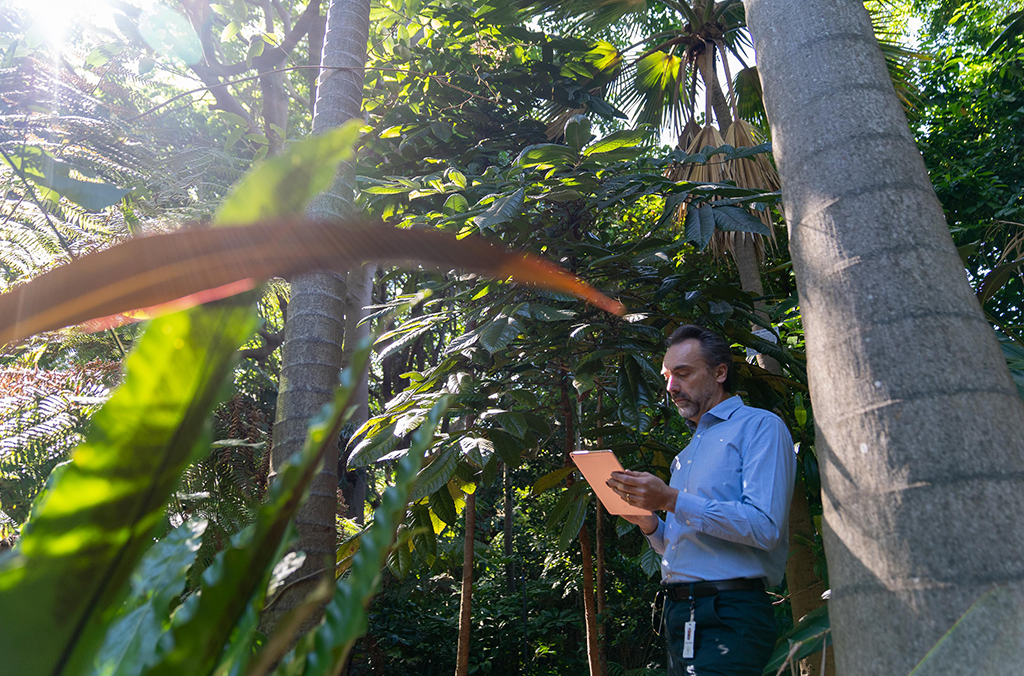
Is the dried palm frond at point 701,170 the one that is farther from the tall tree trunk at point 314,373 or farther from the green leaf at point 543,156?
the tall tree trunk at point 314,373

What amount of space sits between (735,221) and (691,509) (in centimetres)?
124

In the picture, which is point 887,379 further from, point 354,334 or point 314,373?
point 354,334

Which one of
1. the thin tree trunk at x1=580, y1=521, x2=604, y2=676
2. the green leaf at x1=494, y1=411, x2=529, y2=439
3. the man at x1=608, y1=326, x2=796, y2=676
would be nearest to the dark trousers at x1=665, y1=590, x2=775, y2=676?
the man at x1=608, y1=326, x2=796, y2=676

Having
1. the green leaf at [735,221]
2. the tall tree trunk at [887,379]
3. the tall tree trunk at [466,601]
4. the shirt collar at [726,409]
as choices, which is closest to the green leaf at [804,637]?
the tall tree trunk at [887,379]

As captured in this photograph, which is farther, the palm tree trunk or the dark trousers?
the palm tree trunk

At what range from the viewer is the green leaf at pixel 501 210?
2.40m

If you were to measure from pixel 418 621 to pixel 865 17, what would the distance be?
7.30 metres

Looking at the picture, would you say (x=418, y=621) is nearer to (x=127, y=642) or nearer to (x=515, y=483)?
(x=515, y=483)

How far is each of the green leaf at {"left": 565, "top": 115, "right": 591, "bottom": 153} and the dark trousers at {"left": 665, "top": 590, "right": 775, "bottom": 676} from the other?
5.93 ft

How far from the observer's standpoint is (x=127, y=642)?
19.3 inches

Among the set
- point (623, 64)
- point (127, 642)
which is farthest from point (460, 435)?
point (623, 64)

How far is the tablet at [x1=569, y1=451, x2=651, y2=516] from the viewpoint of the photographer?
6.89ft

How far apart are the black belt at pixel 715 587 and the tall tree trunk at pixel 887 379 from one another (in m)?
1.09

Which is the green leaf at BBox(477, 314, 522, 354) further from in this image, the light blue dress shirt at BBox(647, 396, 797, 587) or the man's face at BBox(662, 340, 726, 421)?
the light blue dress shirt at BBox(647, 396, 797, 587)
